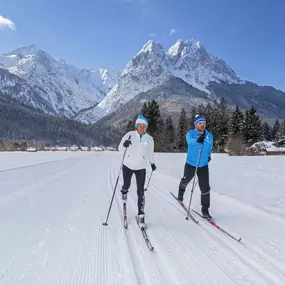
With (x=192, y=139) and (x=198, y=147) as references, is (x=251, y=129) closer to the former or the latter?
(x=198, y=147)

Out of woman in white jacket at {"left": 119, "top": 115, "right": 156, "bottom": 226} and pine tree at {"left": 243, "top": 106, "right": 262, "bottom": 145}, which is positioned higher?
pine tree at {"left": 243, "top": 106, "right": 262, "bottom": 145}

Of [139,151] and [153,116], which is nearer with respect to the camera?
[139,151]

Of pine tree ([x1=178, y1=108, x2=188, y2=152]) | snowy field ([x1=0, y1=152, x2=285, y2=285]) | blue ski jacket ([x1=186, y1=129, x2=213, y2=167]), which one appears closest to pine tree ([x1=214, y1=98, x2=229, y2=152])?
pine tree ([x1=178, y1=108, x2=188, y2=152])

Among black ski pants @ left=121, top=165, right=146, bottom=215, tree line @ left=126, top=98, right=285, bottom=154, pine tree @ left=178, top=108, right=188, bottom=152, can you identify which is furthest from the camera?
pine tree @ left=178, top=108, right=188, bottom=152

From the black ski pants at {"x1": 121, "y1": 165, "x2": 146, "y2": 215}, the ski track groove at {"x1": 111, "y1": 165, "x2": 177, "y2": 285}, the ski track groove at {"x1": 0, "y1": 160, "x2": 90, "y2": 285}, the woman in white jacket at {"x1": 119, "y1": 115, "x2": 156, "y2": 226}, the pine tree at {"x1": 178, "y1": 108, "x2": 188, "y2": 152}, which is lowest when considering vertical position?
the ski track groove at {"x1": 0, "y1": 160, "x2": 90, "y2": 285}

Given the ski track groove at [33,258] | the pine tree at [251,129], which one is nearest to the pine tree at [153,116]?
the pine tree at [251,129]

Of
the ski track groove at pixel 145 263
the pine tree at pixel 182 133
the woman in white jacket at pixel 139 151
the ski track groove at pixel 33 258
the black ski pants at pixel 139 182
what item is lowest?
the ski track groove at pixel 33 258

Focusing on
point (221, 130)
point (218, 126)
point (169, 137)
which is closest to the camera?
point (218, 126)

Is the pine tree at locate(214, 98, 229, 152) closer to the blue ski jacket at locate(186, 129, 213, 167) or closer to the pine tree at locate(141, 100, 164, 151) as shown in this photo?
the pine tree at locate(141, 100, 164, 151)

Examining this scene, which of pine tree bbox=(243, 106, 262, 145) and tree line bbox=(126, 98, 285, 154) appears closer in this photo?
pine tree bbox=(243, 106, 262, 145)

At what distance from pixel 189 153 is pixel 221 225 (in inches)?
63.6

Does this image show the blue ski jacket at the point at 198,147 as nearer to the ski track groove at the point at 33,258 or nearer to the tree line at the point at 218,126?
the ski track groove at the point at 33,258

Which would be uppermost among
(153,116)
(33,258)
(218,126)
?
(153,116)

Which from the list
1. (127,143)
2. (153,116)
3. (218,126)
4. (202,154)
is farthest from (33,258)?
(218,126)
